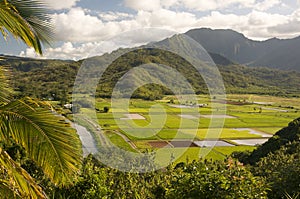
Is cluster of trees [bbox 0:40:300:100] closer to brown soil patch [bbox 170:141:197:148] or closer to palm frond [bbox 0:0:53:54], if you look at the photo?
brown soil patch [bbox 170:141:197:148]

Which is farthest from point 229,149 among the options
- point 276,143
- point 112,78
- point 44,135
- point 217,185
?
point 44,135

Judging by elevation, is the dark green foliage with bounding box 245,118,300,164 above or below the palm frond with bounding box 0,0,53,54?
below

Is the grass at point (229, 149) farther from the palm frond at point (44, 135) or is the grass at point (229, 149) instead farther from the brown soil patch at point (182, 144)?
the palm frond at point (44, 135)

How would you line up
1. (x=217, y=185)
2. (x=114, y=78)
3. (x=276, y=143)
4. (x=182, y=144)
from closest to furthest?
(x=217, y=185)
(x=276, y=143)
(x=182, y=144)
(x=114, y=78)

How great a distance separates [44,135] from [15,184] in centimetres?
50

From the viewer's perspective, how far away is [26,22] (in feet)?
9.94

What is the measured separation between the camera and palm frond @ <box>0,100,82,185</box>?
2998 mm

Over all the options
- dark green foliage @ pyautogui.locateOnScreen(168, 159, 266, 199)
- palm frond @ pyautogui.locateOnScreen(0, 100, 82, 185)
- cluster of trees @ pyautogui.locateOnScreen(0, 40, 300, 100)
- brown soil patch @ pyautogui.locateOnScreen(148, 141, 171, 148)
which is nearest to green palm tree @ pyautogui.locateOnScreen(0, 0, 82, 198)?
palm frond @ pyautogui.locateOnScreen(0, 100, 82, 185)

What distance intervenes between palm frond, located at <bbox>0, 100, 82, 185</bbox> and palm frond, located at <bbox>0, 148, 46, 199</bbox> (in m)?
0.27

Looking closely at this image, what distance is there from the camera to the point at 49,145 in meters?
3.04

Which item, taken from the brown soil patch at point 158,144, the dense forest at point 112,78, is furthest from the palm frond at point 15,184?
the brown soil patch at point 158,144

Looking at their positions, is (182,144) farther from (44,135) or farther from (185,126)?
(44,135)

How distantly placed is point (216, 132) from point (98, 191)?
41.1m

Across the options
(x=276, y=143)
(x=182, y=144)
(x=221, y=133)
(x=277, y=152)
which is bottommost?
(x=221, y=133)
